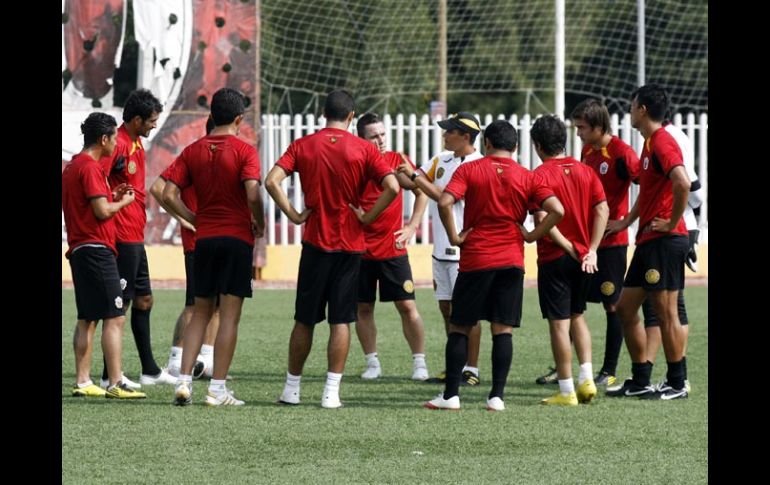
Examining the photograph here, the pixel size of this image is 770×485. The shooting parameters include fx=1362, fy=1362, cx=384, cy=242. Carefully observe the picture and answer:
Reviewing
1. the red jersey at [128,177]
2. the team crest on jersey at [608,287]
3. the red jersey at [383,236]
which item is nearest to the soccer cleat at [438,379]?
the red jersey at [383,236]

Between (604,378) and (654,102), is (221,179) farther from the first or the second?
(604,378)

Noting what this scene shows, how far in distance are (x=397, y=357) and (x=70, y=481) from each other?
5592 mm

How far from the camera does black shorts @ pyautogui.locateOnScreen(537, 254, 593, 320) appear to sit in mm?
9180

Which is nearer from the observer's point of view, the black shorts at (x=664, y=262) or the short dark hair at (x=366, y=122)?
the black shorts at (x=664, y=262)

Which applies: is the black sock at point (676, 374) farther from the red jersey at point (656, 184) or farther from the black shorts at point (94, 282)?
the black shorts at point (94, 282)

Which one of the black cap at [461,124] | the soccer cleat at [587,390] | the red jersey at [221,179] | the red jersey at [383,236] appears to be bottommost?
the soccer cleat at [587,390]

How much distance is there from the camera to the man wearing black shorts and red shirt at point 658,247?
922 cm

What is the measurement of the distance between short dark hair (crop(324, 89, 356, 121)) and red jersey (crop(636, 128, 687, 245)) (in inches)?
81.1

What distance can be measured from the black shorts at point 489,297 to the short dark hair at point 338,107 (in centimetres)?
128

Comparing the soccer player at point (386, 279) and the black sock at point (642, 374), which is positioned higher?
the soccer player at point (386, 279)

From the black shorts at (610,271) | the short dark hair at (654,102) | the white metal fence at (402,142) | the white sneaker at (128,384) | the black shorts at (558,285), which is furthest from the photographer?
the white metal fence at (402,142)

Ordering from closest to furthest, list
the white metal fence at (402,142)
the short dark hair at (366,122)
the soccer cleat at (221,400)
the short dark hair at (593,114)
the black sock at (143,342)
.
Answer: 1. the soccer cleat at (221,400)
2. the short dark hair at (593,114)
3. the black sock at (143,342)
4. the short dark hair at (366,122)
5. the white metal fence at (402,142)

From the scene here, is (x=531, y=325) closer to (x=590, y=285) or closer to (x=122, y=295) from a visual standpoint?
(x=590, y=285)

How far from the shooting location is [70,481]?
6480mm
